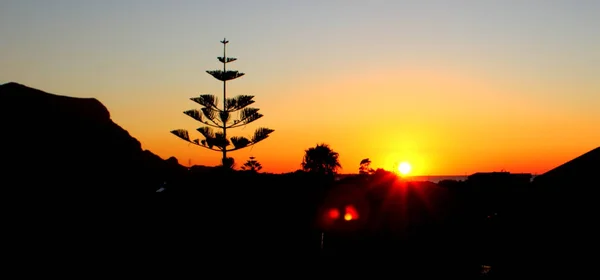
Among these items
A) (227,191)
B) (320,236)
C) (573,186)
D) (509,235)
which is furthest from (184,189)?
(573,186)

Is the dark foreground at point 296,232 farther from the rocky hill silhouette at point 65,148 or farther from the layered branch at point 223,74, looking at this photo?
the layered branch at point 223,74

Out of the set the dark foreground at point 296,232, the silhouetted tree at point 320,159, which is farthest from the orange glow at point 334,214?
the silhouetted tree at point 320,159

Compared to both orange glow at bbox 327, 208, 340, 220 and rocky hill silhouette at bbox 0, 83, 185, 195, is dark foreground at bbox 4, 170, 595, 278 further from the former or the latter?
rocky hill silhouette at bbox 0, 83, 185, 195

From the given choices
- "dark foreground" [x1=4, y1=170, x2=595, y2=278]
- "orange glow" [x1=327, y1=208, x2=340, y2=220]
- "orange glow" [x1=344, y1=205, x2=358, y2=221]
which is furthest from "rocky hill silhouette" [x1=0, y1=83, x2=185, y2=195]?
"orange glow" [x1=344, y1=205, x2=358, y2=221]

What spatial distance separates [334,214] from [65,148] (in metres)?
14.8

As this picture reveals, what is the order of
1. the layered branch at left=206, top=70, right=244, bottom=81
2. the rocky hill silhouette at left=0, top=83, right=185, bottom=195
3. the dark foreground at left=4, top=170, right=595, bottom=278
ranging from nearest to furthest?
the dark foreground at left=4, top=170, right=595, bottom=278 < the rocky hill silhouette at left=0, top=83, right=185, bottom=195 < the layered branch at left=206, top=70, right=244, bottom=81

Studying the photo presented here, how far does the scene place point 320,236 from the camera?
44.4 ft

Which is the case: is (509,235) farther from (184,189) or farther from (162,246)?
(184,189)

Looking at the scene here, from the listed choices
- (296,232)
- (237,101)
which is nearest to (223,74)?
(237,101)

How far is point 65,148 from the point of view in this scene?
24.8 m

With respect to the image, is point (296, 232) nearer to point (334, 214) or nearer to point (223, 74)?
point (334, 214)

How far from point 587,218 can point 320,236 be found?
709 centimetres

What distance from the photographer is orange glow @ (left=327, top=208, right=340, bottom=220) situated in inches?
661

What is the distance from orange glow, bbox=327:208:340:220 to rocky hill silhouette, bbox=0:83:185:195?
6.33 metres
